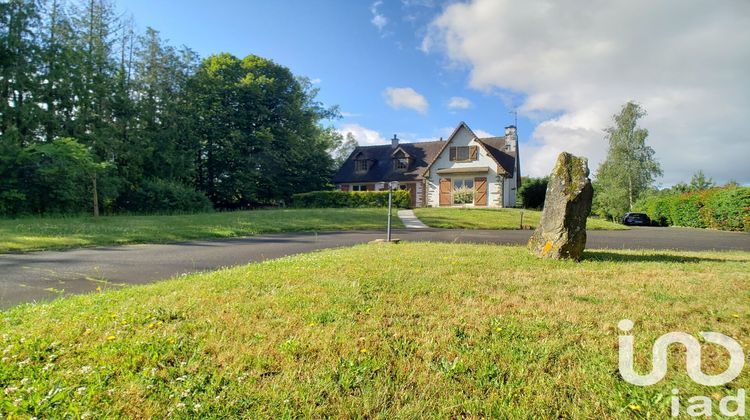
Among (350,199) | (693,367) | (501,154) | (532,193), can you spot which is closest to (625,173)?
(532,193)

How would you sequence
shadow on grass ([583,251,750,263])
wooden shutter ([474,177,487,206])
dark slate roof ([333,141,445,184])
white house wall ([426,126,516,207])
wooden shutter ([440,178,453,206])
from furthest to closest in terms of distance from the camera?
dark slate roof ([333,141,445,184])
wooden shutter ([440,178,453,206])
wooden shutter ([474,177,487,206])
white house wall ([426,126,516,207])
shadow on grass ([583,251,750,263])

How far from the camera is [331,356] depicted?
297 cm

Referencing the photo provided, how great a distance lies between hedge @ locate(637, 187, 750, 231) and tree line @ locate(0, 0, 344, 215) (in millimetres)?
29958

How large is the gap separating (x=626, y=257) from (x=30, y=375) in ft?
31.3

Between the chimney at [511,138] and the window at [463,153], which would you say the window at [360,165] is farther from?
the chimney at [511,138]

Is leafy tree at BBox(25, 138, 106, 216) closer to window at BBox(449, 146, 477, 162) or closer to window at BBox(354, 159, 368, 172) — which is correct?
window at BBox(354, 159, 368, 172)

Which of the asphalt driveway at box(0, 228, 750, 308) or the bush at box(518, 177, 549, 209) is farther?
the bush at box(518, 177, 549, 209)

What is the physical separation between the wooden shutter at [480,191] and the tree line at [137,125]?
15345 mm

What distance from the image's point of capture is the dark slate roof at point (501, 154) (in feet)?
102

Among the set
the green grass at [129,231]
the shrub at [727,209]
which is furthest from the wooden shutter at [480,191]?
the green grass at [129,231]

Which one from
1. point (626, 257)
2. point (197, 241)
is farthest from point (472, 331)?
point (197, 241)

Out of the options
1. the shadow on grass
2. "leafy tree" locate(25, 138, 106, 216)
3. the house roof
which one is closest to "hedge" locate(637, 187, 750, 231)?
the house roof

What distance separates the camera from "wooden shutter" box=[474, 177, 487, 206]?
3047 centimetres

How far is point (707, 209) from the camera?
22812 mm
